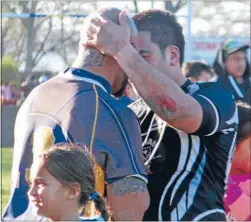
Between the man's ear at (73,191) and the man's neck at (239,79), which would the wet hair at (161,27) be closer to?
the man's ear at (73,191)

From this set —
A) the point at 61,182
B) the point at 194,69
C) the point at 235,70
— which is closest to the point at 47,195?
the point at 61,182

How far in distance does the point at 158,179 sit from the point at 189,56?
10156 mm

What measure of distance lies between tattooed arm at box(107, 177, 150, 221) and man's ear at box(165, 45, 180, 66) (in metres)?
0.72

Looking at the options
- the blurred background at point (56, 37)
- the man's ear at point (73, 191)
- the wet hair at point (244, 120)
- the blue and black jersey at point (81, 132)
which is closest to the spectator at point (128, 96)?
the blue and black jersey at point (81, 132)

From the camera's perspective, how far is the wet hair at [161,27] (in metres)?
3.95

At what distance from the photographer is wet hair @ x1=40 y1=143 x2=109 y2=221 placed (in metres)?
3.03

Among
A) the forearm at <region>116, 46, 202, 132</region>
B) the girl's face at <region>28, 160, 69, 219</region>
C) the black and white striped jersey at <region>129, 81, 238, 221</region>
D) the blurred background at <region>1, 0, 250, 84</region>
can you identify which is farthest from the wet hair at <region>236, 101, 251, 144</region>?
the blurred background at <region>1, 0, 250, 84</region>

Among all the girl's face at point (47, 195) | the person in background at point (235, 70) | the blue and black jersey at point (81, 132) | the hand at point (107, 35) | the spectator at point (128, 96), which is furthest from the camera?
the person in background at point (235, 70)

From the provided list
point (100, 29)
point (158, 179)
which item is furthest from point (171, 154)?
point (100, 29)

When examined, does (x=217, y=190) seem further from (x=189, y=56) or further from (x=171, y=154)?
(x=189, y=56)

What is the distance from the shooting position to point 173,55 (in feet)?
13.0

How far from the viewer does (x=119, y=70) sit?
364cm

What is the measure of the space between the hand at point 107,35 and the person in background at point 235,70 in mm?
5483

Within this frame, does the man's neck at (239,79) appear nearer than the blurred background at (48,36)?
Yes
